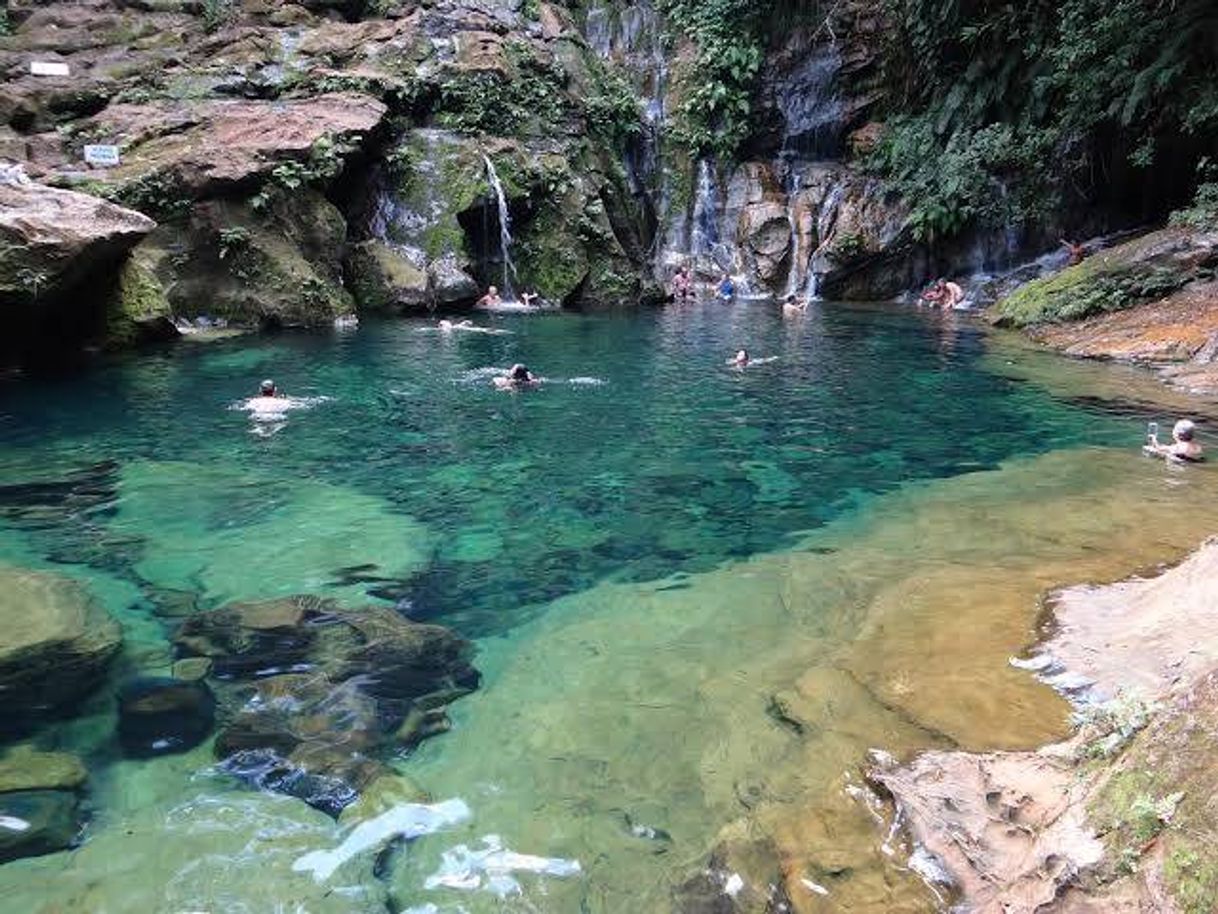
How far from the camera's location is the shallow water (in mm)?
3672

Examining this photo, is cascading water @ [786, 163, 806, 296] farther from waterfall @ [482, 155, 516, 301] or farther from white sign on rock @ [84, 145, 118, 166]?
white sign on rock @ [84, 145, 118, 166]

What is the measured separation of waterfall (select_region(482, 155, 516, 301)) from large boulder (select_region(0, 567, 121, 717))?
62.8 ft

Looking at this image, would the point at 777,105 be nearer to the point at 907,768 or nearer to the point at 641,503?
the point at 641,503

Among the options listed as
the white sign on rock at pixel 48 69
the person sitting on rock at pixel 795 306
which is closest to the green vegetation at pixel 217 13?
the white sign on rock at pixel 48 69

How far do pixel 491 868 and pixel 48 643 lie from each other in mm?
3308

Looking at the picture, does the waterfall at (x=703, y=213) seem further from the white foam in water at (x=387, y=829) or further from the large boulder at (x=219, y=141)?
the white foam in water at (x=387, y=829)

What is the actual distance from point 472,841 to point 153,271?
57.1 ft

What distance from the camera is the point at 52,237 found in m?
11.9

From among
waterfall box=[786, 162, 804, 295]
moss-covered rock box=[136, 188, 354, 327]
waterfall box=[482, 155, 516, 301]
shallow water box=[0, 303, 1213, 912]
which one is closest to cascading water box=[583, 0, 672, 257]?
waterfall box=[786, 162, 804, 295]

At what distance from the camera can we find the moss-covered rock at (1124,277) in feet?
55.0

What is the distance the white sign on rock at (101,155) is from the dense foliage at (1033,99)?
67.7 feet

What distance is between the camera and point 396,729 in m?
4.54

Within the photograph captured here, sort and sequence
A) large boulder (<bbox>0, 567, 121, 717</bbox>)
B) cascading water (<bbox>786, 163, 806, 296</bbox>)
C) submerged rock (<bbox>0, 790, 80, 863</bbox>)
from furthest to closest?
1. cascading water (<bbox>786, 163, 806, 296</bbox>)
2. large boulder (<bbox>0, 567, 121, 717</bbox>)
3. submerged rock (<bbox>0, 790, 80, 863</bbox>)

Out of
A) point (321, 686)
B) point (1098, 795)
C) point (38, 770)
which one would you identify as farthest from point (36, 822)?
point (1098, 795)
